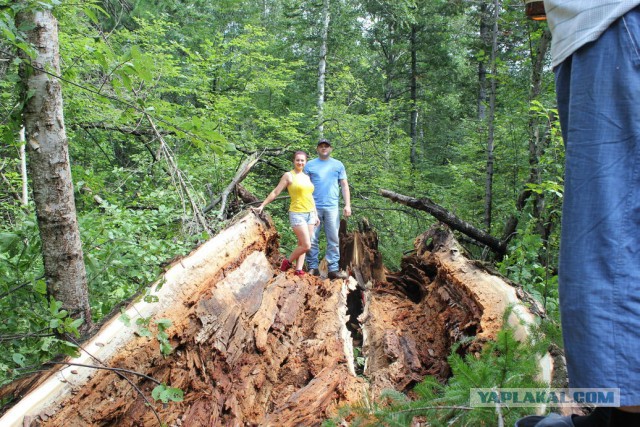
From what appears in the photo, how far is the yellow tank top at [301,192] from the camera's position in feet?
18.7

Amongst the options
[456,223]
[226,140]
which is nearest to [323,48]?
[456,223]

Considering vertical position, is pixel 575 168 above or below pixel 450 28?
below

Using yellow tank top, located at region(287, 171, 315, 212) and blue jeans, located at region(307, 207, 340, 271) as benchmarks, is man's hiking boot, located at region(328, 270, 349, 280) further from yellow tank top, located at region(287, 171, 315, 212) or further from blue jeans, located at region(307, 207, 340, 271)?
yellow tank top, located at region(287, 171, 315, 212)

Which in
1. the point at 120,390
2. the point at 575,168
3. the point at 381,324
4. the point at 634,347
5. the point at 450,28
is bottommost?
the point at 381,324

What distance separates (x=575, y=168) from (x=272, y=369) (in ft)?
9.92

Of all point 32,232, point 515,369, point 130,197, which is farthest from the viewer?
point 130,197

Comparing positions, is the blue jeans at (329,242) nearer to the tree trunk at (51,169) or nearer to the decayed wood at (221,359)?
the decayed wood at (221,359)

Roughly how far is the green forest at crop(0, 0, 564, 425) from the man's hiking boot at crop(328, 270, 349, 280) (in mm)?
1814

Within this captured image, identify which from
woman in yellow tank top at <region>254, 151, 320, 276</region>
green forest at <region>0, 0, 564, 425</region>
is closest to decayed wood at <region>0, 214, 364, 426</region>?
green forest at <region>0, 0, 564, 425</region>

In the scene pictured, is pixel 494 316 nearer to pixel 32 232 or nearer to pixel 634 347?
pixel 634 347

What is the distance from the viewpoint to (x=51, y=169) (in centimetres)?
267

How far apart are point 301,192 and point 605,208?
190 inches

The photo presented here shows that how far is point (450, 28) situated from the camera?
58.2 ft

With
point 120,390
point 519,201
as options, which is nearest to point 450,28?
point 519,201
